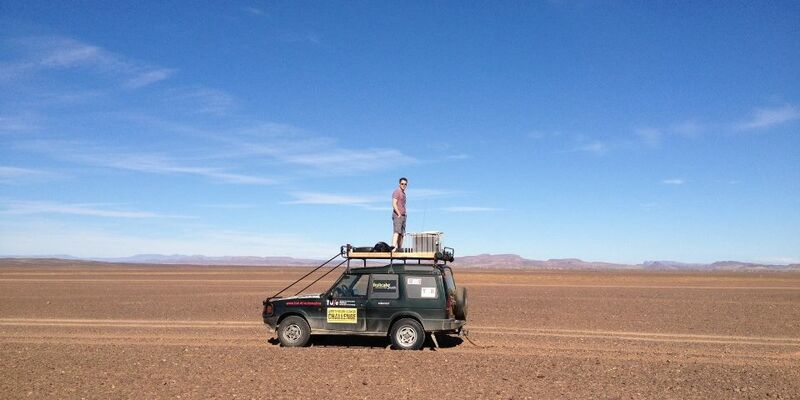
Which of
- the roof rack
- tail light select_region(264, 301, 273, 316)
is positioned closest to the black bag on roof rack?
the roof rack

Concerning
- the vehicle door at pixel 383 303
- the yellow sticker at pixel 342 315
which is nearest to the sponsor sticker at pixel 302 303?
the yellow sticker at pixel 342 315

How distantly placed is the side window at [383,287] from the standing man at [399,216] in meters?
0.80

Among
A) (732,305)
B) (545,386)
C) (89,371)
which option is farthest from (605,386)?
(732,305)

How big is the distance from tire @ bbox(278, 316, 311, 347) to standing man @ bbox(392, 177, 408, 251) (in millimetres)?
2680

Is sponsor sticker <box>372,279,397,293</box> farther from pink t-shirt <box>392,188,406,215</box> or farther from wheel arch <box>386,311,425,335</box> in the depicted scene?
pink t-shirt <box>392,188,406,215</box>

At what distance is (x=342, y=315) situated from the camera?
574 inches

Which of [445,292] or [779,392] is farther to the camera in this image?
[445,292]

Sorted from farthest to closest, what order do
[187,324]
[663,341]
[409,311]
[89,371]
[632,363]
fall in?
[187,324], [663,341], [409,311], [632,363], [89,371]

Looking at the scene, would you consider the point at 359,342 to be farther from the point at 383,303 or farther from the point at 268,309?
the point at 268,309

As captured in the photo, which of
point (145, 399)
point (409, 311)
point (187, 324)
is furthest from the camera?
point (187, 324)

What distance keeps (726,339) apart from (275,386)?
505 inches

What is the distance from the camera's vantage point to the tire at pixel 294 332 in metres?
14.6

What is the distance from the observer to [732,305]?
29.3m

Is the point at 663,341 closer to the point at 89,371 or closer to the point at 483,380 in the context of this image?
the point at 483,380
